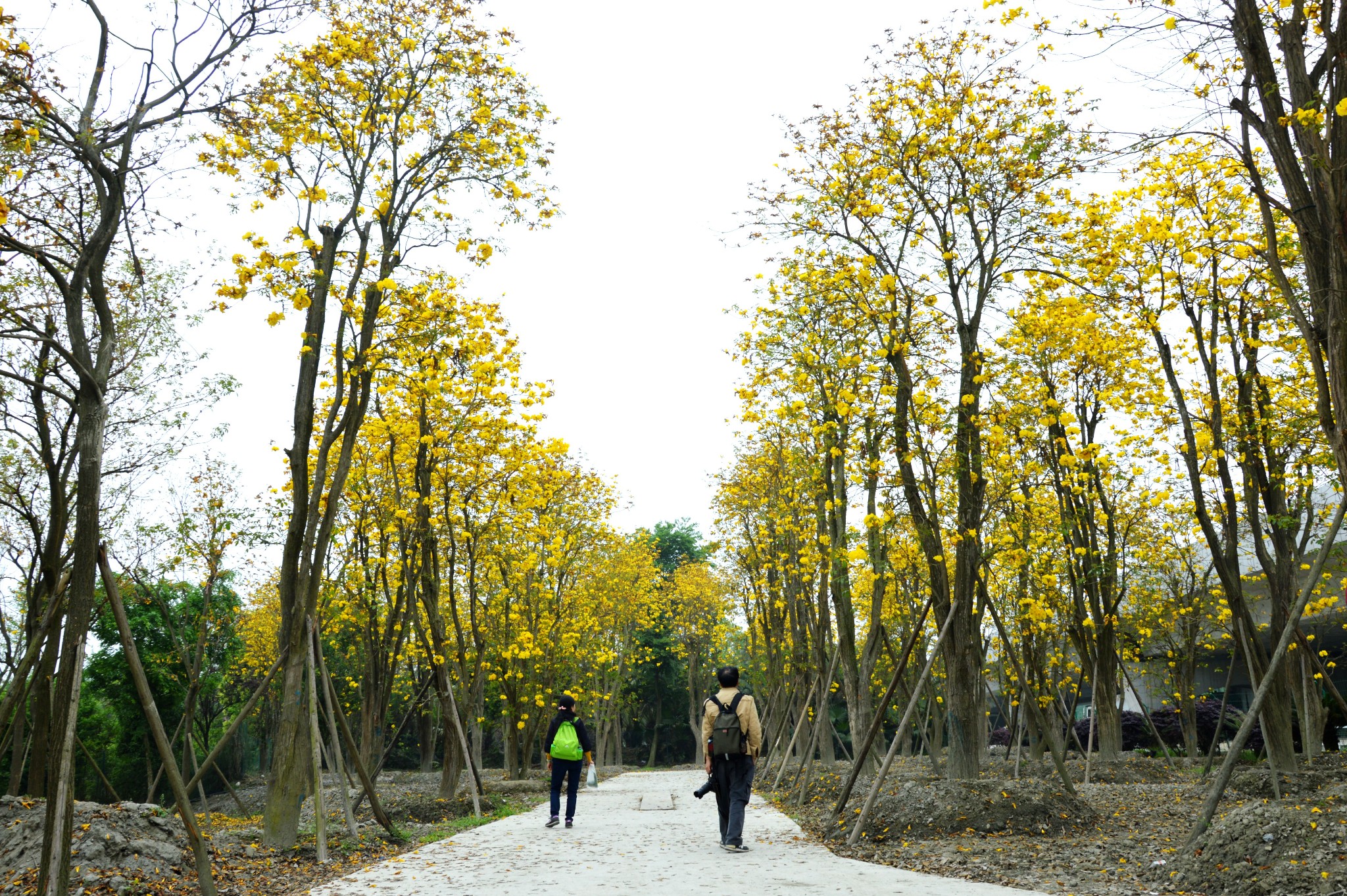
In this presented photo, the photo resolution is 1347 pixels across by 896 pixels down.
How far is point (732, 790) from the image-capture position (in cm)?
939

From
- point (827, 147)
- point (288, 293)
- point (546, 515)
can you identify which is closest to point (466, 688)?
point (546, 515)

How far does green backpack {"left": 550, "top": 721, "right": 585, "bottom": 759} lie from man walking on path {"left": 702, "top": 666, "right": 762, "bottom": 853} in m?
3.14

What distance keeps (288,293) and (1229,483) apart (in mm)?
11702

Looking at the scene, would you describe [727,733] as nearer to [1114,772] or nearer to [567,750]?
[567,750]

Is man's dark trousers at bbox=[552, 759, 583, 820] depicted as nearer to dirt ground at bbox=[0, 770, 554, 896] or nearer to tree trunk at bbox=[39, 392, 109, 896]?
dirt ground at bbox=[0, 770, 554, 896]

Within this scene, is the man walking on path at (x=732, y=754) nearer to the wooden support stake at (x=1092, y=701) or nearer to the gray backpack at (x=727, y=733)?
the gray backpack at (x=727, y=733)

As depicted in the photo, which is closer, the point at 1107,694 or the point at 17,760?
the point at 17,760

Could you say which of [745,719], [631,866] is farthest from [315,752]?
[745,719]

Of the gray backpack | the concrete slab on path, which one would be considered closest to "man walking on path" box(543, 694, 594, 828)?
the concrete slab on path

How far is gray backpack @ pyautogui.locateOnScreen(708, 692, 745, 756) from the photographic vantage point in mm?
9336

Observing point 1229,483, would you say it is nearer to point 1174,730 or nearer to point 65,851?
point 65,851

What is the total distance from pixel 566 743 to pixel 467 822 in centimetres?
241

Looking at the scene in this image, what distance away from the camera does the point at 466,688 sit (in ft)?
58.2

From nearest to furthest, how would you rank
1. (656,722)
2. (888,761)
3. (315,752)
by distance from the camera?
(315,752), (888,761), (656,722)
